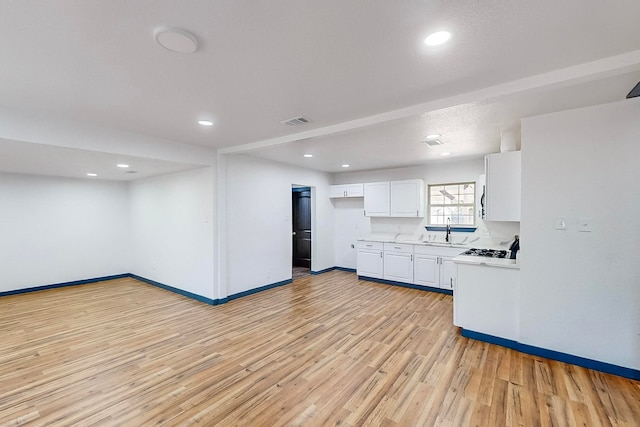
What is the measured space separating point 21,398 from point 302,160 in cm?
464

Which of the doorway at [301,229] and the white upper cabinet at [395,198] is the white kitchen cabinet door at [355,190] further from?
the doorway at [301,229]

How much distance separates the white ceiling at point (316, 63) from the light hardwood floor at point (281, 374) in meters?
2.34

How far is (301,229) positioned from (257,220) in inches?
92.9

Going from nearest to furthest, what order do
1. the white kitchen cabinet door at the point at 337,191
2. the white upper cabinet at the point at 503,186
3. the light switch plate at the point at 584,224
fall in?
1. the light switch plate at the point at 584,224
2. the white upper cabinet at the point at 503,186
3. the white kitchen cabinet door at the point at 337,191

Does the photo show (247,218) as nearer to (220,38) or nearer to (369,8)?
(220,38)

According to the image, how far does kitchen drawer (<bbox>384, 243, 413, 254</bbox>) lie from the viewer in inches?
221

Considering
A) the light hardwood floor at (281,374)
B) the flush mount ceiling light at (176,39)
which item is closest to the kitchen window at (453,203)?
the light hardwood floor at (281,374)

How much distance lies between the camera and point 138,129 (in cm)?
346

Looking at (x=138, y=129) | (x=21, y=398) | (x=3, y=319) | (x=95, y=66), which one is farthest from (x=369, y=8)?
(x=3, y=319)

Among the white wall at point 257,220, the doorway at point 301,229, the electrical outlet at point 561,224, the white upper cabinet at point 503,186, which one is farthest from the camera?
the doorway at point 301,229

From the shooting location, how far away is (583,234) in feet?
8.82

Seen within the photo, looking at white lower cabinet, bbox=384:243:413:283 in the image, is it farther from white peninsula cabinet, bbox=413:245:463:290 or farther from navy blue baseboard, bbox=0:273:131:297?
navy blue baseboard, bbox=0:273:131:297

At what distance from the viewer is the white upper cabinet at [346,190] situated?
6719 millimetres

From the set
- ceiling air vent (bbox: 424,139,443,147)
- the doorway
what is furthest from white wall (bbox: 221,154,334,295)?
ceiling air vent (bbox: 424,139,443,147)
